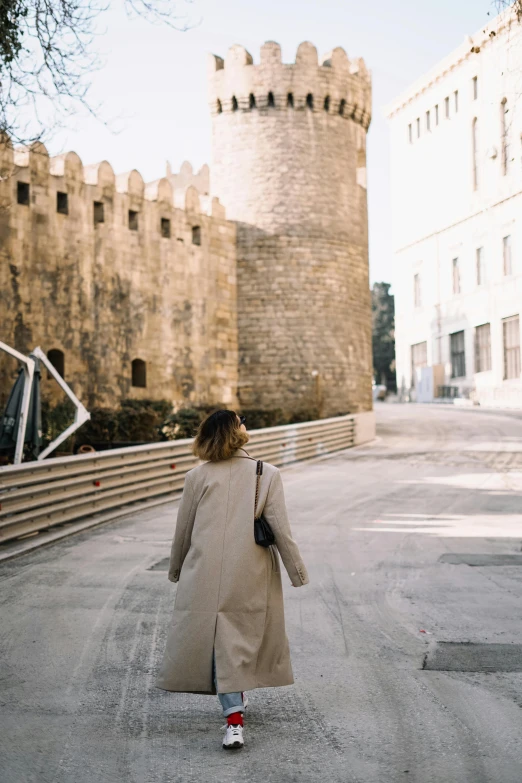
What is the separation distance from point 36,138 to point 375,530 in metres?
6.09

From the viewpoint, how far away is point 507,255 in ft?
148

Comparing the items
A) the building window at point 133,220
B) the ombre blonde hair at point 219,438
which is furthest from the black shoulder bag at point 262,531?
the building window at point 133,220

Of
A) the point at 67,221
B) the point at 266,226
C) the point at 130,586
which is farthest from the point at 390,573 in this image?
the point at 266,226

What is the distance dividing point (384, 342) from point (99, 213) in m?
49.7

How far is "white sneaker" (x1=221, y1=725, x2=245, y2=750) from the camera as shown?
14.6 ft

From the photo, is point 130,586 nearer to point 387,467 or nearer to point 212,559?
point 212,559

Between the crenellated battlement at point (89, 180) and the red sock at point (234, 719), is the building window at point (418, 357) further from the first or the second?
the red sock at point (234, 719)

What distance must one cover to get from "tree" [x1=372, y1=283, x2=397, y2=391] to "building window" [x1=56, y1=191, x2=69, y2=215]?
47969 mm

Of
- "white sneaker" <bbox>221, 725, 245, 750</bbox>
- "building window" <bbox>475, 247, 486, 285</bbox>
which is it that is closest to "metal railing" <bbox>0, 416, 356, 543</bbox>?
"white sneaker" <bbox>221, 725, 245, 750</bbox>

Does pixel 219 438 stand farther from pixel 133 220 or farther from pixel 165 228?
pixel 165 228

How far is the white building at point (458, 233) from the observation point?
147 feet

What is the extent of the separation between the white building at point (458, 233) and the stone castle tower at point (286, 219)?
38.6ft

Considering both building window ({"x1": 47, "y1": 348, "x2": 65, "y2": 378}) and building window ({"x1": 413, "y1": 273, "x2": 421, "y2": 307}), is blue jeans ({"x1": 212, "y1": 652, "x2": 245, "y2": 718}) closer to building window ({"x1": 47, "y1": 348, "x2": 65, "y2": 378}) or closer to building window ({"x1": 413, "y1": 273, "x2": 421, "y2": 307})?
building window ({"x1": 47, "y1": 348, "x2": 65, "y2": 378})

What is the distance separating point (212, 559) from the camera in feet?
15.6
